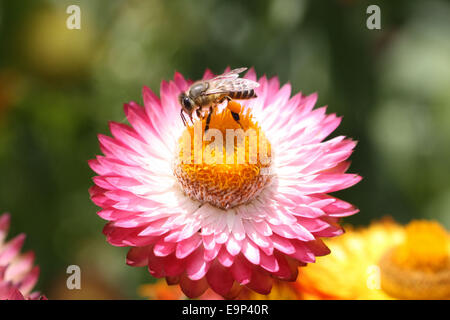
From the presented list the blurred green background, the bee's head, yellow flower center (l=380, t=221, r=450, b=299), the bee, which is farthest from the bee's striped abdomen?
the blurred green background

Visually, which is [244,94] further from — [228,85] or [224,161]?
[224,161]

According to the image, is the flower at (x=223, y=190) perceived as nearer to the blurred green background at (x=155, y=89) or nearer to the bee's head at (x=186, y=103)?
the bee's head at (x=186, y=103)

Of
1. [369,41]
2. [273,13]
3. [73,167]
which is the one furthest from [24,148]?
[369,41]

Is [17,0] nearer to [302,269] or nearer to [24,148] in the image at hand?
[24,148]

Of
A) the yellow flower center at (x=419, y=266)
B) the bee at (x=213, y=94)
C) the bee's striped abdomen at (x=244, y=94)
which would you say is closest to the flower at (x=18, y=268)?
the bee at (x=213, y=94)

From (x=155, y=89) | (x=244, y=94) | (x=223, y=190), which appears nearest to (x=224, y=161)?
(x=223, y=190)
